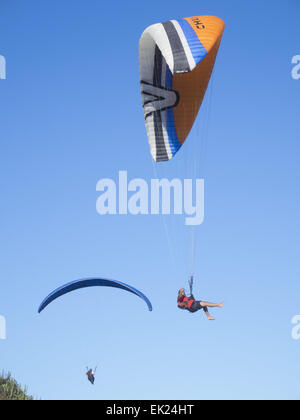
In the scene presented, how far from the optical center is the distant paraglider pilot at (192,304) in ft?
85.6

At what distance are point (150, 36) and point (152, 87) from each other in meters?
1.98

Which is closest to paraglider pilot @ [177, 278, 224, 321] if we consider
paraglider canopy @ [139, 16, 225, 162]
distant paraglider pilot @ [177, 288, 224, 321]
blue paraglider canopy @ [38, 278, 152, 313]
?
distant paraglider pilot @ [177, 288, 224, 321]

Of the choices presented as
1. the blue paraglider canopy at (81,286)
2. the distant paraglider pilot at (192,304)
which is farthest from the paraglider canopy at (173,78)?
the distant paraglider pilot at (192,304)

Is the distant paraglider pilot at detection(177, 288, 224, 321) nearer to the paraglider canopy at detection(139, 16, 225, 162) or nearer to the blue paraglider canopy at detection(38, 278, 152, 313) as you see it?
the blue paraglider canopy at detection(38, 278, 152, 313)

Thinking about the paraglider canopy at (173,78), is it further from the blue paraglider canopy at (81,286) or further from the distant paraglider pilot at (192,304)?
the distant paraglider pilot at (192,304)

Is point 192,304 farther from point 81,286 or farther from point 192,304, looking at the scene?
point 81,286

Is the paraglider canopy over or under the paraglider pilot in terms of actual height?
over

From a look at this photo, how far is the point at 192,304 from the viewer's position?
1025 inches

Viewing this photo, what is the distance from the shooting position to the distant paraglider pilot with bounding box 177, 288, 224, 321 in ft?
85.6

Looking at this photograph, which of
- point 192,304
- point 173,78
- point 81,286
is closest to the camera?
point 192,304

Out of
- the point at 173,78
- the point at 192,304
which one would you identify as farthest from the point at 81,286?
the point at 173,78

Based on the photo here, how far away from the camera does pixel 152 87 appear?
2838 centimetres
